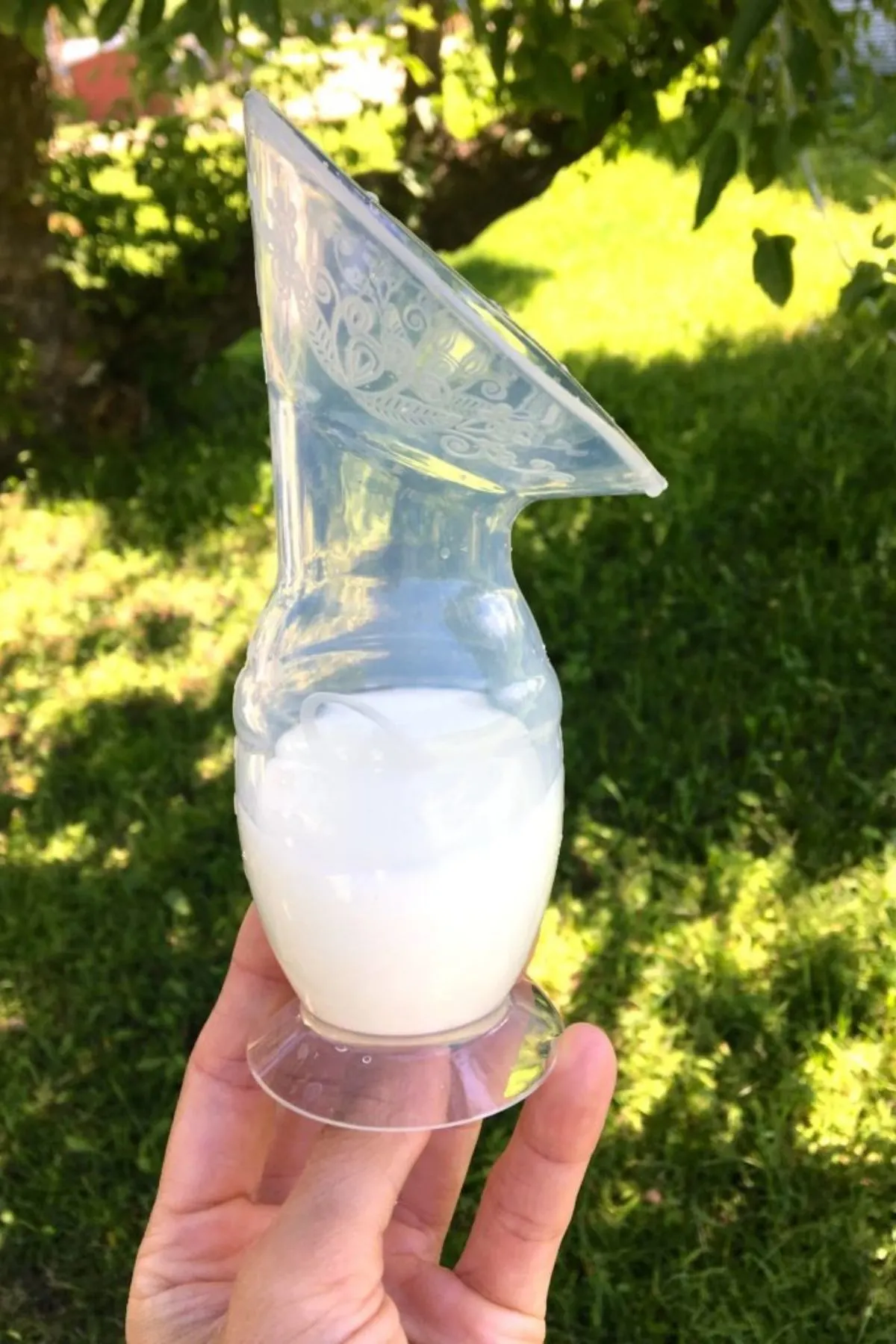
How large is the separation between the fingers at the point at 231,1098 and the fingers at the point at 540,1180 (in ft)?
0.94

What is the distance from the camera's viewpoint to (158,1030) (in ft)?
7.84

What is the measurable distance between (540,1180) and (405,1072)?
0.85 ft

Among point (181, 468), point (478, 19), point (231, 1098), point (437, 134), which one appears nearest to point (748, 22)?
point (478, 19)

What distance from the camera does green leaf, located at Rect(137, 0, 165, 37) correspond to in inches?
77.9

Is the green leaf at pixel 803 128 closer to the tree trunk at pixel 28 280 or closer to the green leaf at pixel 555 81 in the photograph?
the green leaf at pixel 555 81

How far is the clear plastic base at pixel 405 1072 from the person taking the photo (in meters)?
1.16

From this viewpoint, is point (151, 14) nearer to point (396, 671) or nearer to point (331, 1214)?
point (396, 671)

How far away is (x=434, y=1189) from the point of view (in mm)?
1534

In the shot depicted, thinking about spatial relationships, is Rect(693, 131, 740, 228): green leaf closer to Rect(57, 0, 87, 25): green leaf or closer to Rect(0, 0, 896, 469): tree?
Rect(0, 0, 896, 469): tree

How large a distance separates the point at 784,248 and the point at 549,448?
97cm

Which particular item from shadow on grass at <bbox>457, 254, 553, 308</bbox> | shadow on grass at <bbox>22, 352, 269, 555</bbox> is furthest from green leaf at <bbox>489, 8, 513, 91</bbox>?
shadow on grass at <bbox>457, 254, 553, 308</bbox>

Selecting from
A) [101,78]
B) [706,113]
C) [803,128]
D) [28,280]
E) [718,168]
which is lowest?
[28,280]

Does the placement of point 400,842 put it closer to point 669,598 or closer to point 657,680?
point 657,680

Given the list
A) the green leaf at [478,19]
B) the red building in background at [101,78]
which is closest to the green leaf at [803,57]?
the green leaf at [478,19]
